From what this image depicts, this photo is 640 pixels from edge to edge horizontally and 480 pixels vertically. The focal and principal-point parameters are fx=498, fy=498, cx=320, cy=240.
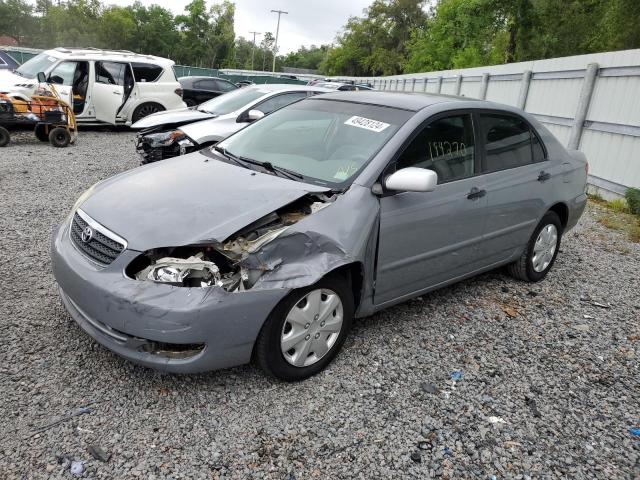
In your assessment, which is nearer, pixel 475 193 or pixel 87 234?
pixel 87 234

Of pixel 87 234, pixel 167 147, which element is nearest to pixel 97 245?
pixel 87 234

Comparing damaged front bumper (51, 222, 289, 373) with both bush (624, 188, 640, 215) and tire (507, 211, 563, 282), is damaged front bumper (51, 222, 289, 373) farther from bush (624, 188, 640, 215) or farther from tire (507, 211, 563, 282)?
bush (624, 188, 640, 215)

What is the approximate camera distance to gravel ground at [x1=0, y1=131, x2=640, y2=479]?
7.78 feet

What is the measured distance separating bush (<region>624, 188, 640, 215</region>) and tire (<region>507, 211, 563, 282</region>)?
3.72 meters

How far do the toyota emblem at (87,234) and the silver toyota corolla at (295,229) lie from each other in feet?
0.07

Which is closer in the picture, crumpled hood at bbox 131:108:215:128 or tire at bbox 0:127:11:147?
crumpled hood at bbox 131:108:215:128

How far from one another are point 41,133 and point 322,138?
28.2 feet

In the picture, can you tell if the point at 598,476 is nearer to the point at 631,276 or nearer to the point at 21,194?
the point at 631,276

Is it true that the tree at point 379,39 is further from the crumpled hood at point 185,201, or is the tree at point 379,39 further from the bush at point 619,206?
the crumpled hood at point 185,201

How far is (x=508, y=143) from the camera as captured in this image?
412cm

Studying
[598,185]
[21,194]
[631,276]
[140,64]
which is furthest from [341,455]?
[140,64]

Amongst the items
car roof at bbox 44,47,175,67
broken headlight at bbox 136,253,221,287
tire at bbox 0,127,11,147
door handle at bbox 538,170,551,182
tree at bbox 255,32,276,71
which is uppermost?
tree at bbox 255,32,276,71

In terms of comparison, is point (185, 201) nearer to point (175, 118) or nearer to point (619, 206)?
point (175, 118)

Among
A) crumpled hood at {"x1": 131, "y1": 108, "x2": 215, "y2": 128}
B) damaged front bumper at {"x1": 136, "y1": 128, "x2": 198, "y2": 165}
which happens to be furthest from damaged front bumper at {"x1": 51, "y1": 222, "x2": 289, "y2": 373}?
crumpled hood at {"x1": 131, "y1": 108, "x2": 215, "y2": 128}
